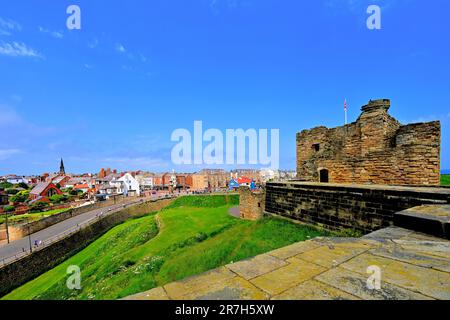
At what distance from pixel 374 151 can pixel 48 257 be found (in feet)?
97.1

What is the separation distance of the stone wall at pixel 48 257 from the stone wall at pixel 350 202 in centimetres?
2334

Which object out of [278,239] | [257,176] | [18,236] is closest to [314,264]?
[278,239]

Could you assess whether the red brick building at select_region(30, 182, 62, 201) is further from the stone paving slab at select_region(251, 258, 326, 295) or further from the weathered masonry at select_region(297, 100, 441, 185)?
the stone paving slab at select_region(251, 258, 326, 295)

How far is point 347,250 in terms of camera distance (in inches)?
112

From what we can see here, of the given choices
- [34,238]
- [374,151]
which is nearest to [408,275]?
[374,151]

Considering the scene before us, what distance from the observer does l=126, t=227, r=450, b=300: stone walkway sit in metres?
1.80

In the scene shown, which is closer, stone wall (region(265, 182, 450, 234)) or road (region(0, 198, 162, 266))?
stone wall (region(265, 182, 450, 234))

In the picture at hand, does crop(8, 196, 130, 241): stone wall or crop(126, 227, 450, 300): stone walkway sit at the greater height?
Answer: crop(126, 227, 450, 300): stone walkway

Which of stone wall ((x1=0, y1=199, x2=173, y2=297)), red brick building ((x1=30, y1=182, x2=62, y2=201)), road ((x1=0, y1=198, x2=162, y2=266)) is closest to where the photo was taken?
stone wall ((x1=0, y1=199, x2=173, y2=297))

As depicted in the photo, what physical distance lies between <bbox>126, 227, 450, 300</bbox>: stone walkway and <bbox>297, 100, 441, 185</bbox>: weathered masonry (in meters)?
7.05

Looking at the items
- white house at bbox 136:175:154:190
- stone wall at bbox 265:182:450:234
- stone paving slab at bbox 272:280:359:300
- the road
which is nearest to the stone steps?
stone wall at bbox 265:182:450:234

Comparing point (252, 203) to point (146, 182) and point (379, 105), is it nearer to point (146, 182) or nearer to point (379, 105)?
point (379, 105)

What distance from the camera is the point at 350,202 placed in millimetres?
6426
